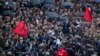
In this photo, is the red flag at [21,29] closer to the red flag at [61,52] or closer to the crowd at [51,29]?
the crowd at [51,29]

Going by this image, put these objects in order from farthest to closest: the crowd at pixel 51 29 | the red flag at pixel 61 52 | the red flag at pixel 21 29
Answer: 1. the red flag at pixel 21 29
2. the crowd at pixel 51 29
3. the red flag at pixel 61 52

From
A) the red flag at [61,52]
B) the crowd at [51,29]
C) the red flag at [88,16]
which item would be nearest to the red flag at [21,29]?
the crowd at [51,29]

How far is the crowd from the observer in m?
36.0

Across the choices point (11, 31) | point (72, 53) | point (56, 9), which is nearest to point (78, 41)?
point (72, 53)

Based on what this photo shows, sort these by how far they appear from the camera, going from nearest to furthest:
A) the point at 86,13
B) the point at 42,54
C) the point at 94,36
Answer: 1. the point at 42,54
2. the point at 94,36
3. the point at 86,13

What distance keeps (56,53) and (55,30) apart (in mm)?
3737

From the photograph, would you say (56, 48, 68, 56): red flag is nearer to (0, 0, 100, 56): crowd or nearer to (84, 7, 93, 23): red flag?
(0, 0, 100, 56): crowd

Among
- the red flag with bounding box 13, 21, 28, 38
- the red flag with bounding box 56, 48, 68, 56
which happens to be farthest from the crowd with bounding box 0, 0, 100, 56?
the red flag with bounding box 56, 48, 68, 56

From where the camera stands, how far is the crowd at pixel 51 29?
36000 mm

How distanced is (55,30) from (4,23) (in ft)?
11.5

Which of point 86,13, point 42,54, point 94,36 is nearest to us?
point 42,54

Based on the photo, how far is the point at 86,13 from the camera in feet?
138

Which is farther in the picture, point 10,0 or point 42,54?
point 10,0

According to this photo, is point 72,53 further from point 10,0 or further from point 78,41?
point 10,0
